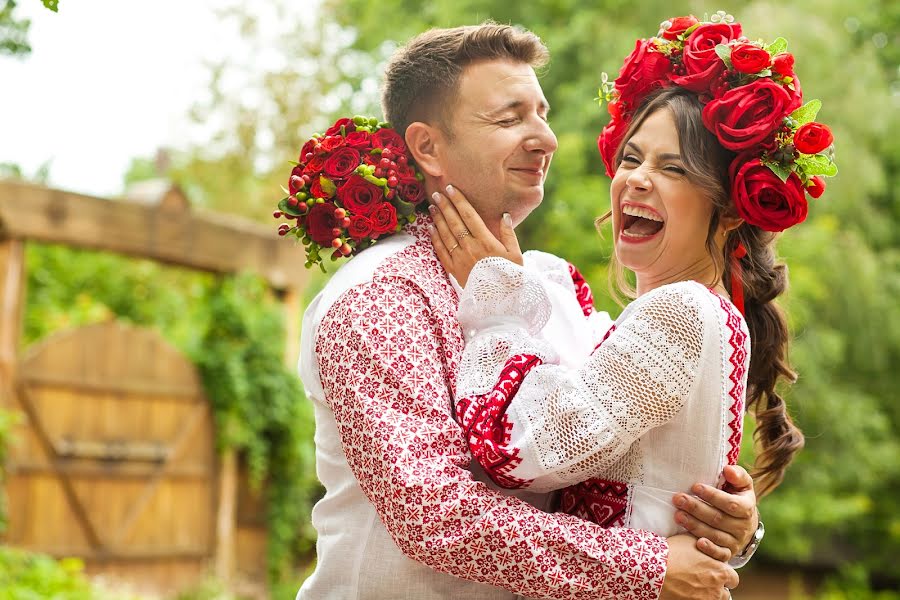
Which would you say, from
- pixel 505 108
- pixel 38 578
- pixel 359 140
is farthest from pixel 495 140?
pixel 38 578

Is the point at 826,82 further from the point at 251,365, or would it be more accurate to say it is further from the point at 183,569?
the point at 183,569

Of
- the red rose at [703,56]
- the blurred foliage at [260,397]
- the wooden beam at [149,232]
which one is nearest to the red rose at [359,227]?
the red rose at [703,56]

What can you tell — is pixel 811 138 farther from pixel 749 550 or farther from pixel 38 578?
pixel 38 578

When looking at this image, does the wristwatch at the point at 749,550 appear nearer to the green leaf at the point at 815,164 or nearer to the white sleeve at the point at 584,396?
the white sleeve at the point at 584,396

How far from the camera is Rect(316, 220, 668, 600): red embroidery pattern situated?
229 cm

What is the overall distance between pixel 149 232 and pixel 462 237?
637 centimetres

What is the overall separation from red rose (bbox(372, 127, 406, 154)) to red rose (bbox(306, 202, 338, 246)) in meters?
0.24

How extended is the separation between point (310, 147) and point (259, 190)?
1484cm

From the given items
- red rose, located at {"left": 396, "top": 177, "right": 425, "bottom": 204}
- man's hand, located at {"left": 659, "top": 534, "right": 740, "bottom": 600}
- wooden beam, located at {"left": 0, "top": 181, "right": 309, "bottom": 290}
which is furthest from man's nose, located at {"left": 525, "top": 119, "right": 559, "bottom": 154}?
wooden beam, located at {"left": 0, "top": 181, "right": 309, "bottom": 290}

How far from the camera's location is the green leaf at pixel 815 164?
2615 millimetres

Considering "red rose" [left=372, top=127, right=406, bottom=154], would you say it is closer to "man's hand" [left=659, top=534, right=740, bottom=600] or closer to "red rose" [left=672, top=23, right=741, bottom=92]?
"red rose" [left=672, top=23, right=741, bottom=92]

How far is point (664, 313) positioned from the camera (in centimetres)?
238

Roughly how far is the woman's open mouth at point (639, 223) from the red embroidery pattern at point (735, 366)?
0.30 metres

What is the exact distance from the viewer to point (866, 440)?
1320cm
